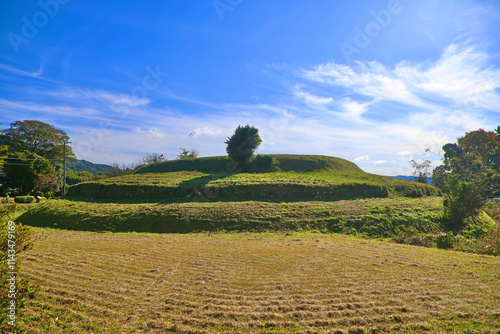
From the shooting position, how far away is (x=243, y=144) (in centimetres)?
3978

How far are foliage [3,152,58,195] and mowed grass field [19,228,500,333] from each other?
97.6 feet

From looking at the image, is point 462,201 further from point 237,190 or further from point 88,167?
point 88,167

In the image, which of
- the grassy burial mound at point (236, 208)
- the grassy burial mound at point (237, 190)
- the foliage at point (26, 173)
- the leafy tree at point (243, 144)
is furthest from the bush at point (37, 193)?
the leafy tree at point (243, 144)

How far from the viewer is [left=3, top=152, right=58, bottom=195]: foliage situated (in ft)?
105

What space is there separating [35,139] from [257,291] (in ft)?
196

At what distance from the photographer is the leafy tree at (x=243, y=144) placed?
1565 inches

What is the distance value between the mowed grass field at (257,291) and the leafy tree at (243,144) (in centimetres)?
2863

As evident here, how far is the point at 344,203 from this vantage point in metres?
23.8

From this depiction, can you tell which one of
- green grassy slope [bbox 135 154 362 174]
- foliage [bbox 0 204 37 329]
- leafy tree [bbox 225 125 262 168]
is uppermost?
leafy tree [bbox 225 125 262 168]

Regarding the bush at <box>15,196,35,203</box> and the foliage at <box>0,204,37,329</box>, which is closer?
the foliage at <box>0,204,37,329</box>

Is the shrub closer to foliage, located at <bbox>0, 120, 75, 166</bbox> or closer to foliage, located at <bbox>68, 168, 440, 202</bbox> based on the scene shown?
foliage, located at <bbox>68, 168, 440, 202</bbox>

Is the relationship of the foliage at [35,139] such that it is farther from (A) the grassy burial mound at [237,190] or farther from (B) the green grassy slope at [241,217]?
(B) the green grassy slope at [241,217]

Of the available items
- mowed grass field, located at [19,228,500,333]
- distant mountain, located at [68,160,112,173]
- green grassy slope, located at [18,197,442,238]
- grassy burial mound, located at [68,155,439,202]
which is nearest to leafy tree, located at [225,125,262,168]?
grassy burial mound, located at [68,155,439,202]

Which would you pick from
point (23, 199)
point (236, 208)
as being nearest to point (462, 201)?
point (236, 208)
